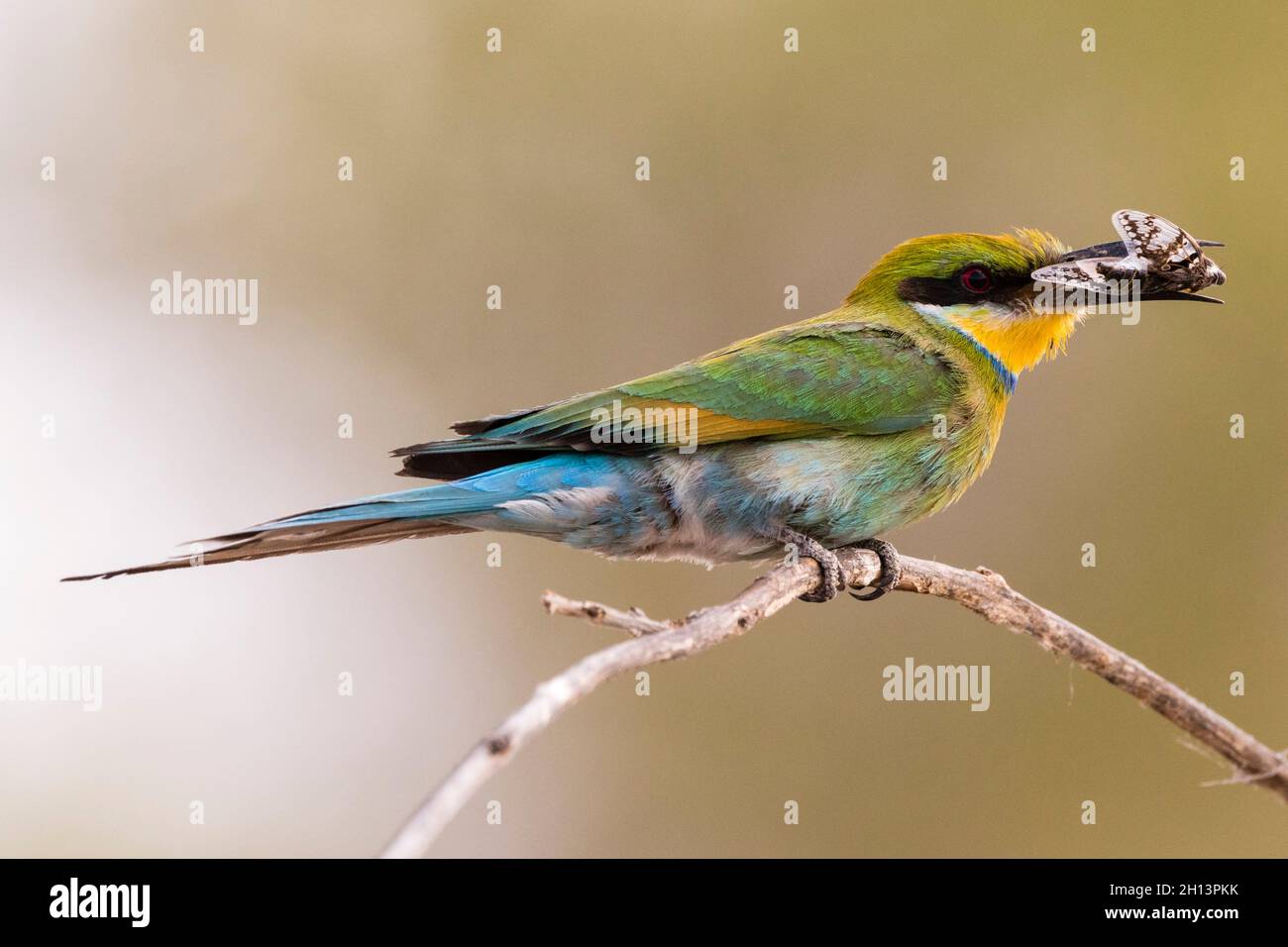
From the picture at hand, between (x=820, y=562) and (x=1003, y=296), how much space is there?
1.29m

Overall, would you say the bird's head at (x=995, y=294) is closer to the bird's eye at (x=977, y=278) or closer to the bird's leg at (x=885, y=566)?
the bird's eye at (x=977, y=278)

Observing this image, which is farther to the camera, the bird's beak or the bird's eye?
the bird's eye

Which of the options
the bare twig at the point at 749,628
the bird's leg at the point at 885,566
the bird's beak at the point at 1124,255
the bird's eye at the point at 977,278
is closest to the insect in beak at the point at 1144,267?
the bird's beak at the point at 1124,255

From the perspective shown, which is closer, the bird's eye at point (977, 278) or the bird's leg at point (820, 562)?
the bird's leg at point (820, 562)

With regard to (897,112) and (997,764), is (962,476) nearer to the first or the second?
(997,764)

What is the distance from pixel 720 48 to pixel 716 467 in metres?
4.00

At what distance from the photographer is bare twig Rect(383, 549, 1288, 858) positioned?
1.82 metres

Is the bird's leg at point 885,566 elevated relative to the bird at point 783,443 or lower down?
lower down

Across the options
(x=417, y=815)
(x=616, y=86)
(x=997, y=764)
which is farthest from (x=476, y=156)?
(x=417, y=815)

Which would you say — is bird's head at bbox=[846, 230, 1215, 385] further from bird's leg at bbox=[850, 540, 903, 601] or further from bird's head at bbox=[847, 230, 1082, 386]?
bird's leg at bbox=[850, 540, 903, 601]

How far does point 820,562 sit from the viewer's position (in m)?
3.96

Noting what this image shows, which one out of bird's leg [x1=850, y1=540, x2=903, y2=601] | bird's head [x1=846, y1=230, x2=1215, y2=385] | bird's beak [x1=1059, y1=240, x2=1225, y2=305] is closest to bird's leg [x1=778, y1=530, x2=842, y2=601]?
bird's leg [x1=850, y1=540, x2=903, y2=601]

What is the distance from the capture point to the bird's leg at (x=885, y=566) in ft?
13.0

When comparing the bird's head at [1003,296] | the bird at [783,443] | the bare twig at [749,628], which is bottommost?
the bare twig at [749,628]
